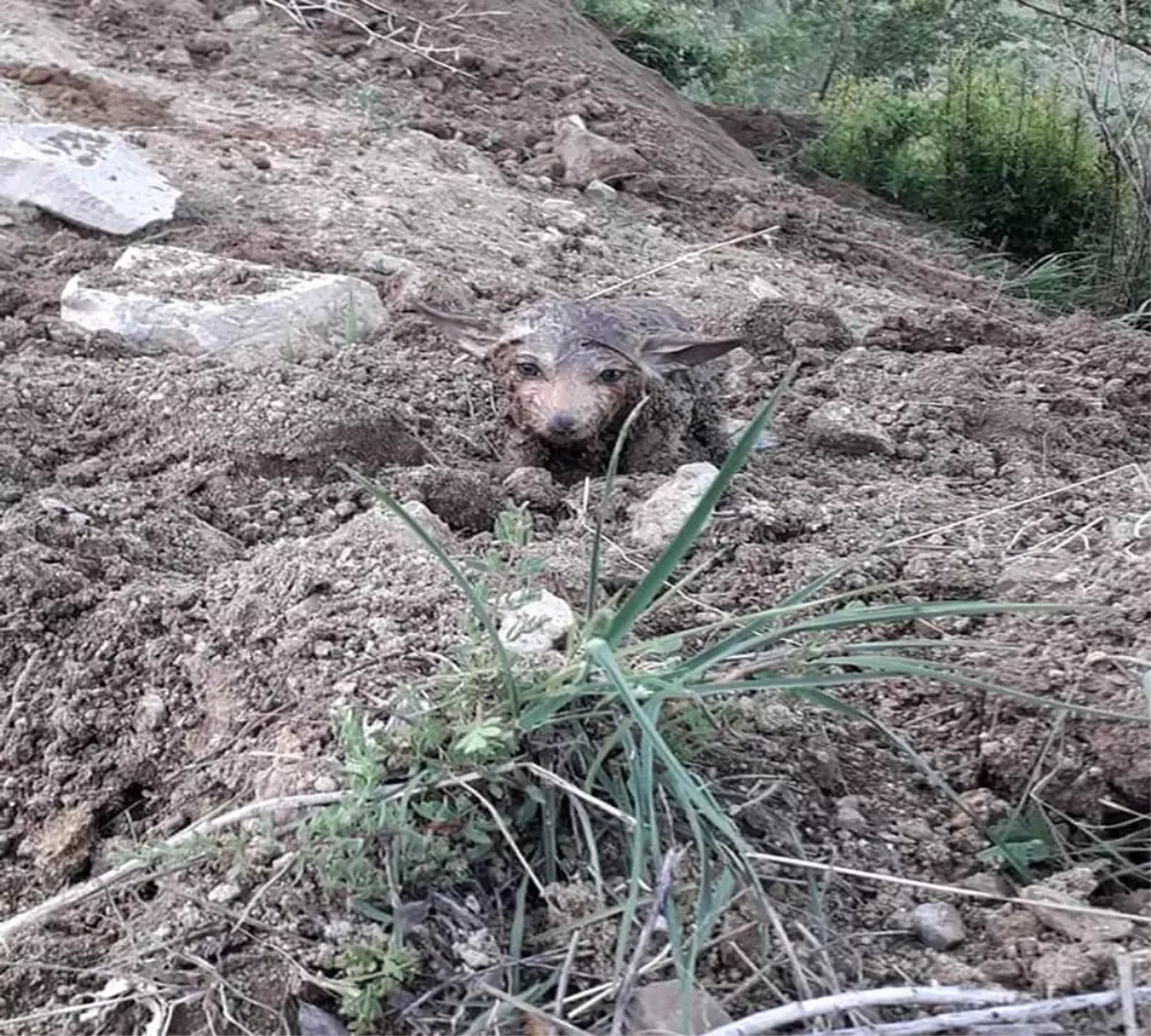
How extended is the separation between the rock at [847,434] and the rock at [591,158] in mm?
2938

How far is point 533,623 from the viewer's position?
2432 mm

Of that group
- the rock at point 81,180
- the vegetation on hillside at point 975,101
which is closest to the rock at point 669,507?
the rock at point 81,180

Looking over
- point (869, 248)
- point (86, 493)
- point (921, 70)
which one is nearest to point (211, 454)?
point (86, 493)

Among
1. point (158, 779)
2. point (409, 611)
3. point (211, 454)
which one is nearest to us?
point (158, 779)

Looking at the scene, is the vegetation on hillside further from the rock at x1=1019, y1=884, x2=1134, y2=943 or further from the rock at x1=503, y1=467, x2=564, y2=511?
the rock at x1=1019, y1=884, x2=1134, y2=943

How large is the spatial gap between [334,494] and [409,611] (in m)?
1.00

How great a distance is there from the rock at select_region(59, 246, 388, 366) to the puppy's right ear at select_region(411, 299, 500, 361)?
0.94 ft

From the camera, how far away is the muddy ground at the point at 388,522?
89.0 inches

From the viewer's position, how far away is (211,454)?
147 inches

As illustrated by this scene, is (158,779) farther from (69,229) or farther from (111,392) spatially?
(69,229)

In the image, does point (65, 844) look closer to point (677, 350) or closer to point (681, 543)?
point (681, 543)

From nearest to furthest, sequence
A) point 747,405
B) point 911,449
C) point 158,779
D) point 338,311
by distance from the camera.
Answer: point 158,779
point 911,449
point 338,311
point 747,405

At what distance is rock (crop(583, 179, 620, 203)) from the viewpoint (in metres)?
7.00

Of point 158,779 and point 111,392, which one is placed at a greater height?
point 158,779
